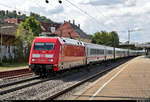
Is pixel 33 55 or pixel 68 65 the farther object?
pixel 68 65

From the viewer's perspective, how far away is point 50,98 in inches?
363

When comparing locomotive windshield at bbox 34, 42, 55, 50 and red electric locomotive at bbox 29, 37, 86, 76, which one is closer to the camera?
red electric locomotive at bbox 29, 37, 86, 76

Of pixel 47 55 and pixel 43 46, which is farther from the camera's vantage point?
pixel 43 46

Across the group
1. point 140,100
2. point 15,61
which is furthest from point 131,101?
point 15,61

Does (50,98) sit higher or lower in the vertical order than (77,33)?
lower

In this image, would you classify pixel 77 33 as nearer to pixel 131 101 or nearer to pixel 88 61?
pixel 88 61

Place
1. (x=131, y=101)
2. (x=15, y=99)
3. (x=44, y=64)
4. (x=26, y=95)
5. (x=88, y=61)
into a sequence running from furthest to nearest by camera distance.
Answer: (x=88, y=61), (x=44, y=64), (x=26, y=95), (x=15, y=99), (x=131, y=101)

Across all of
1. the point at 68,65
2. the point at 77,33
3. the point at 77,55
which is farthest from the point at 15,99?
the point at 77,33

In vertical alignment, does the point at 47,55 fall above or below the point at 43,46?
below

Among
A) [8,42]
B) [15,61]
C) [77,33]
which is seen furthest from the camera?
[77,33]

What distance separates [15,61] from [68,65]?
52.7ft

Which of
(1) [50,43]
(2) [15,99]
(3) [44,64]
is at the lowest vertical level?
(2) [15,99]

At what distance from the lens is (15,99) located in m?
9.34

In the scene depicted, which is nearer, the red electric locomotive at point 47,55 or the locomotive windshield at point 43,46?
the red electric locomotive at point 47,55
